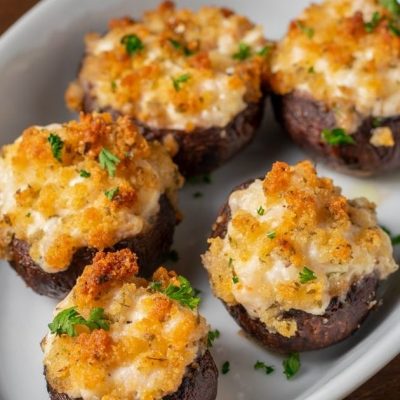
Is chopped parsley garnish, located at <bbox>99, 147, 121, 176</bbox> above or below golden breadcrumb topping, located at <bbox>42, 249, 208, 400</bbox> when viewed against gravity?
above

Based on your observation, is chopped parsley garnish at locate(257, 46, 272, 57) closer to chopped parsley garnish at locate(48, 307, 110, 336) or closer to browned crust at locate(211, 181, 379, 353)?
browned crust at locate(211, 181, 379, 353)

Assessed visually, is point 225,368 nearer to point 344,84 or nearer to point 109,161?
point 109,161

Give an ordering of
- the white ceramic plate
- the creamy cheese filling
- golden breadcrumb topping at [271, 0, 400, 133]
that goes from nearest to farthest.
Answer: the creamy cheese filling, the white ceramic plate, golden breadcrumb topping at [271, 0, 400, 133]

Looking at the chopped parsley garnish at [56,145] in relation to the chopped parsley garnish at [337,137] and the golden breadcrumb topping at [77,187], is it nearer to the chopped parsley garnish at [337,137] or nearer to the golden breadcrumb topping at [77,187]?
the golden breadcrumb topping at [77,187]

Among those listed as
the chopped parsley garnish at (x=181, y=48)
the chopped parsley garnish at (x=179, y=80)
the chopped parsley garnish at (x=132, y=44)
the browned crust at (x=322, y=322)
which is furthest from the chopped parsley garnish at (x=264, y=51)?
the browned crust at (x=322, y=322)

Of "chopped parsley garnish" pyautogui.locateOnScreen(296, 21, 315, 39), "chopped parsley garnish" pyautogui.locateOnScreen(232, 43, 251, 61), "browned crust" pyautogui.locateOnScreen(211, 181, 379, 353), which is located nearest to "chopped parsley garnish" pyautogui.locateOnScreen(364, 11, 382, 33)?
"chopped parsley garnish" pyautogui.locateOnScreen(296, 21, 315, 39)

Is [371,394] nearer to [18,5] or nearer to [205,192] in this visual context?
[205,192]

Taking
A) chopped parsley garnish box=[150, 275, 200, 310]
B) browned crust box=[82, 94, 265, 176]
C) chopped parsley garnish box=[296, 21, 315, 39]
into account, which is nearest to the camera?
chopped parsley garnish box=[150, 275, 200, 310]
